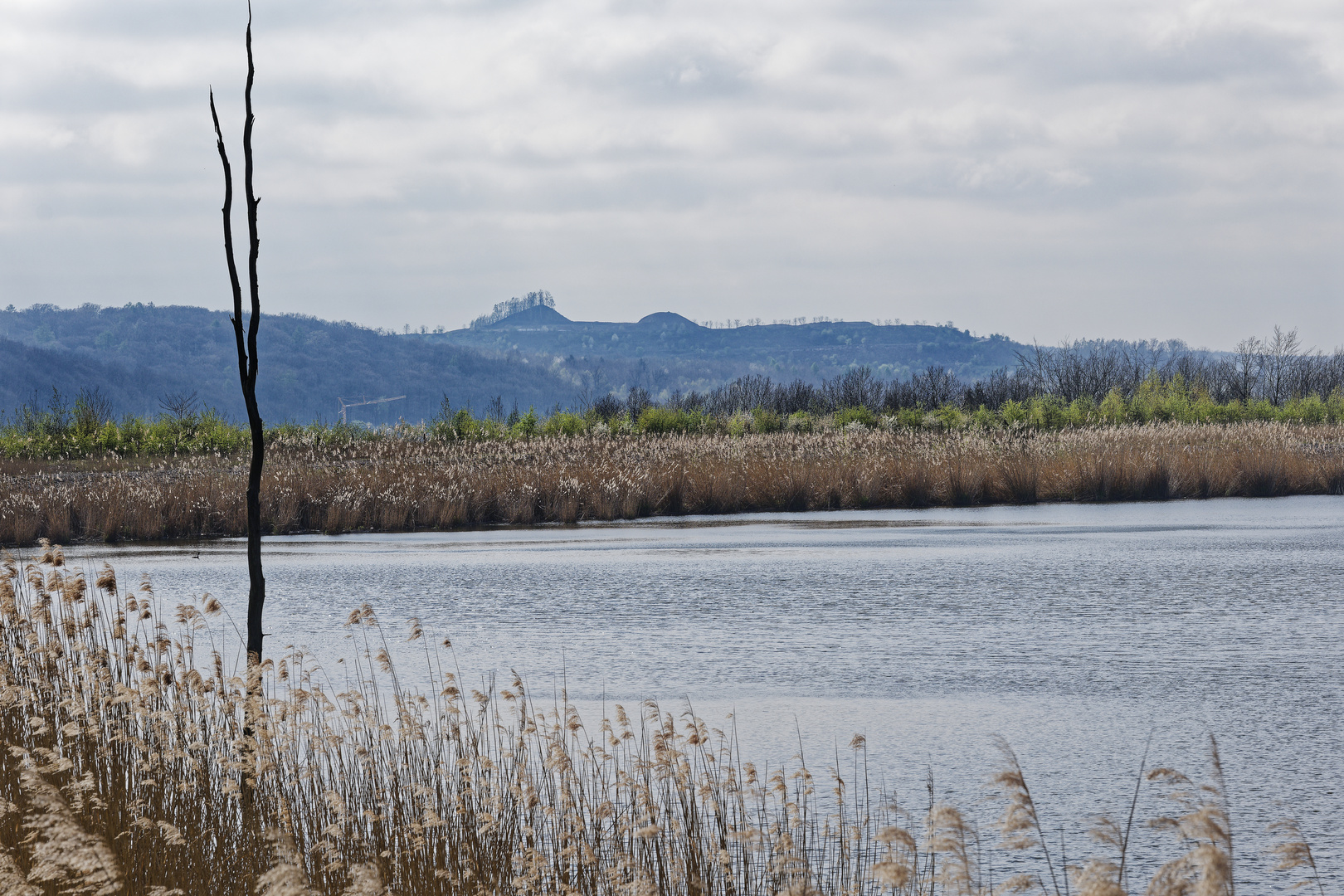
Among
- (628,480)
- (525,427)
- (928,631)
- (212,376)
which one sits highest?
(212,376)

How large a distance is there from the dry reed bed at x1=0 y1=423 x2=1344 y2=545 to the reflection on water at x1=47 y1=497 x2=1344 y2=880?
227 cm

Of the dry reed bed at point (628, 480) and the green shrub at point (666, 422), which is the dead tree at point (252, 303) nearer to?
the dry reed bed at point (628, 480)

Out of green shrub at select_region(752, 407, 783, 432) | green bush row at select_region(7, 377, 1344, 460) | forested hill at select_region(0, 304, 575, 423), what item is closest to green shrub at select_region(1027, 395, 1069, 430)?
green bush row at select_region(7, 377, 1344, 460)

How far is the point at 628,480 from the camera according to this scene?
892 inches

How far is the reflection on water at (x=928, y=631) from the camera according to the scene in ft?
22.3

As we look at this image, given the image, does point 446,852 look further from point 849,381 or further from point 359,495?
point 849,381

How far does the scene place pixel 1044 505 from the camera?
23.5 meters

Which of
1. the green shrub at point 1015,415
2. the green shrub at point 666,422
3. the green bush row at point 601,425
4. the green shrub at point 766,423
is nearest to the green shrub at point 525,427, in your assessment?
the green bush row at point 601,425

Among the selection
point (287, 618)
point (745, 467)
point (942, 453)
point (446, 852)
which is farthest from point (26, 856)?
point (942, 453)

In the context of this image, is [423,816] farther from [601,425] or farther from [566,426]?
[566,426]

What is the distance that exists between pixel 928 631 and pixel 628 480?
1245 centimetres

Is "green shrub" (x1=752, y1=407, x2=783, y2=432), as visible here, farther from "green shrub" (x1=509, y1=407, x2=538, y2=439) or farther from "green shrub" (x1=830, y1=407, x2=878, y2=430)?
"green shrub" (x1=509, y1=407, x2=538, y2=439)

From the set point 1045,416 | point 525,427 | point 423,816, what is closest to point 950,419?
point 1045,416

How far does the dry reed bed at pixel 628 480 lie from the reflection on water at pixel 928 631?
2274 millimetres
